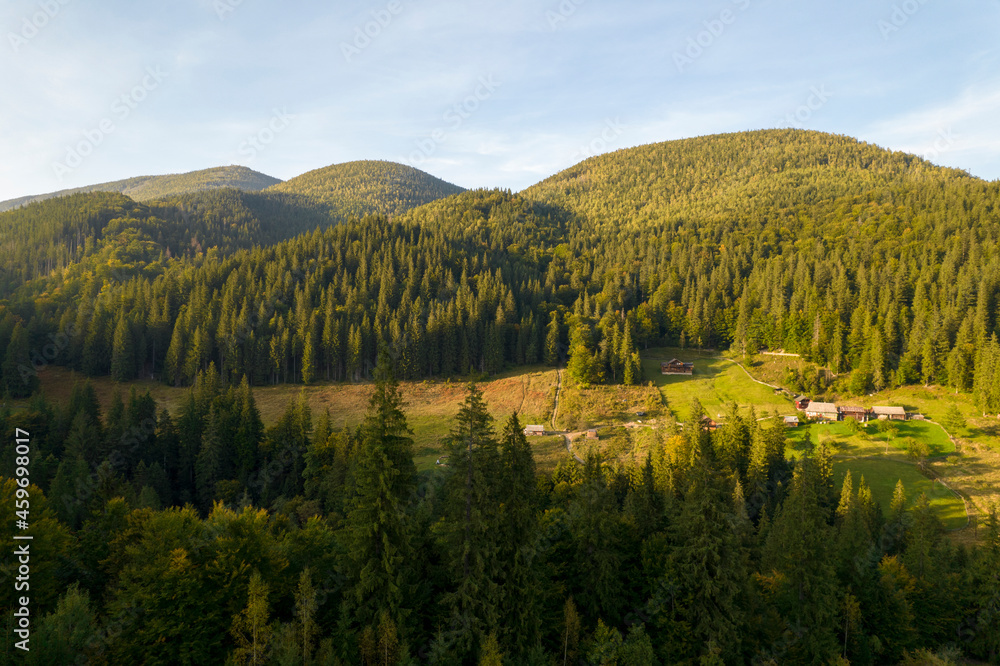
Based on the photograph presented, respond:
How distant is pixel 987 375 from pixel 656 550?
8016 centimetres

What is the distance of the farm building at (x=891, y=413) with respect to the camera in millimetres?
75669

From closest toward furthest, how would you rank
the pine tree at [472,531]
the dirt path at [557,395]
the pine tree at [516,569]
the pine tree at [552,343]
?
the pine tree at [472,531] < the pine tree at [516,569] < the dirt path at [557,395] < the pine tree at [552,343]

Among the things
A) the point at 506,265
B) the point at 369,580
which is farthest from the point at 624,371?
the point at 369,580

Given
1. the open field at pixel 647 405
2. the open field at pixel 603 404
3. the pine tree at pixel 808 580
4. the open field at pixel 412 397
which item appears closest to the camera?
the pine tree at pixel 808 580

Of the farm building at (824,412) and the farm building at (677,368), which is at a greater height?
the farm building at (677,368)

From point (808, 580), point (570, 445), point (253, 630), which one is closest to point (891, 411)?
point (570, 445)

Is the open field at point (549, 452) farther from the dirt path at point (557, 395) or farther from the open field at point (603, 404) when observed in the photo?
the open field at point (603, 404)

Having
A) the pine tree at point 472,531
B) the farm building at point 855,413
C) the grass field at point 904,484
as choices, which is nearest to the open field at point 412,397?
the grass field at point 904,484

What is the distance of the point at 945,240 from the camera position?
121812 millimetres

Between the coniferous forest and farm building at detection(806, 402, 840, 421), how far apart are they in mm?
Result: 9077

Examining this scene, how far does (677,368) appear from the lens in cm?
10575

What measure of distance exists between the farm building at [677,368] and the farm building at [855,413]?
2966 cm

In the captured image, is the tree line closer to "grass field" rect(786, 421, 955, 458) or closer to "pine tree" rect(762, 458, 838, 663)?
"pine tree" rect(762, 458, 838, 663)

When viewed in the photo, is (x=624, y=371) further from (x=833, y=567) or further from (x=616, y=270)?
(x=833, y=567)
